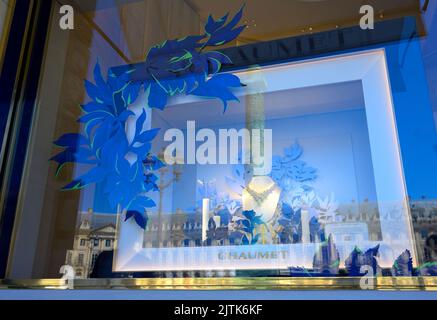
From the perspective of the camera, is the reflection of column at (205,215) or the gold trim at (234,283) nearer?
the gold trim at (234,283)

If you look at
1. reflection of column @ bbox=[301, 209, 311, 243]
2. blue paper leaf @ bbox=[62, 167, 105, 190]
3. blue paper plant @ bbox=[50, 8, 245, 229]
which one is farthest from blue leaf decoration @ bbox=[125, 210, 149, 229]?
reflection of column @ bbox=[301, 209, 311, 243]

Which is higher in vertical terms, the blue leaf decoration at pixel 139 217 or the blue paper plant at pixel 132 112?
the blue paper plant at pixel 132 112

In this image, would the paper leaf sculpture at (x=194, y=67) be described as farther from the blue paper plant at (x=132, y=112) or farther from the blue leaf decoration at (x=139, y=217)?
the blue leaf decoration at (x=139, y=217)

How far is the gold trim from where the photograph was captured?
787mm

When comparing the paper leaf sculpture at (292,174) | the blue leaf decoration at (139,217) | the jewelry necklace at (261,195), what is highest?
the paper leaf sculpture at (292,174)

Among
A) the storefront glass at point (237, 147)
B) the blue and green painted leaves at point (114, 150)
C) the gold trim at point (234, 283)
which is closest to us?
the gold trim at point (234, 283)

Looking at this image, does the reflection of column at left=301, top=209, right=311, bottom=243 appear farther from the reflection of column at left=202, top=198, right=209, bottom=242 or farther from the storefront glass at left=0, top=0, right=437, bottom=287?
the reflection of column at left=202, top=198, right=209, bottom=242

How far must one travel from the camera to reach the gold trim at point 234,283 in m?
0.79

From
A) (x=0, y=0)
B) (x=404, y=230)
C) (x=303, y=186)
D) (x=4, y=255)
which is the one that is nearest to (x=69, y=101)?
(x=0, y=0)

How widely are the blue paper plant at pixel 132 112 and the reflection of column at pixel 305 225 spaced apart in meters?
0.37

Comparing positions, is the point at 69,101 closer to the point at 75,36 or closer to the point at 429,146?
the point at 75,36

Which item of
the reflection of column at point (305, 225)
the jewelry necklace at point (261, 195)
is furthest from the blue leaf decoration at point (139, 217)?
the reflection of column at point (305, 225)

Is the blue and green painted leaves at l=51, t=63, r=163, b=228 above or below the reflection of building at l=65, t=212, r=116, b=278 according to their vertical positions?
above

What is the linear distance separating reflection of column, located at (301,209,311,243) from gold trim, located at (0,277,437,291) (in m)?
0.10
